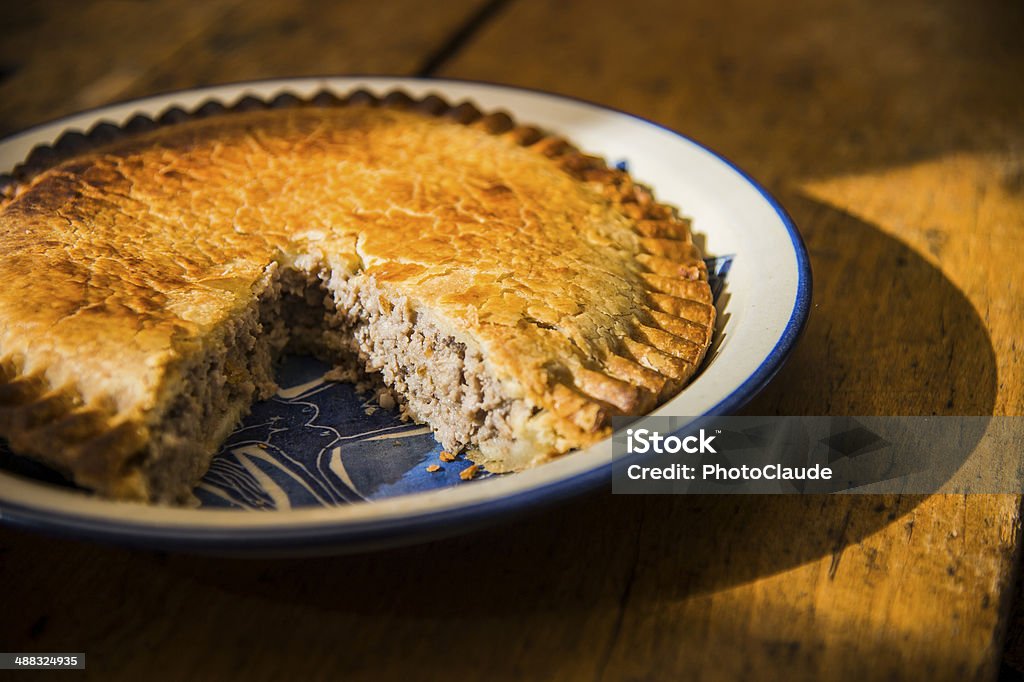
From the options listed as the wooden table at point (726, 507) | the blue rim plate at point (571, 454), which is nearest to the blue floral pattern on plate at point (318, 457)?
the blue rim plate at point (571, 454)

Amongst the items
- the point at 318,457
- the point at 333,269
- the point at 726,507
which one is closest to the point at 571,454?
the point at 726,507

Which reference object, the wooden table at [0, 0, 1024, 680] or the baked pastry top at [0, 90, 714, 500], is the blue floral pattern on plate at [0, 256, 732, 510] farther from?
the wooden table at [0, 0, 1024, 680]

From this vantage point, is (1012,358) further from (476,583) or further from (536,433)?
(476,583)

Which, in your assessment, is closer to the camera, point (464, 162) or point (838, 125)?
point (464, 162)

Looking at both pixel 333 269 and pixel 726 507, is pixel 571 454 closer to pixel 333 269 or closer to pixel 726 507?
pixel 726 507

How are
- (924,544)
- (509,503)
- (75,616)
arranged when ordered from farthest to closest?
(924,544) → (75,616) → (509,503)

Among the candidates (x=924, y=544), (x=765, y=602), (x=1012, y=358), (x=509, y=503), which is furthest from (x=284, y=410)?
(x=1012, y=358)
